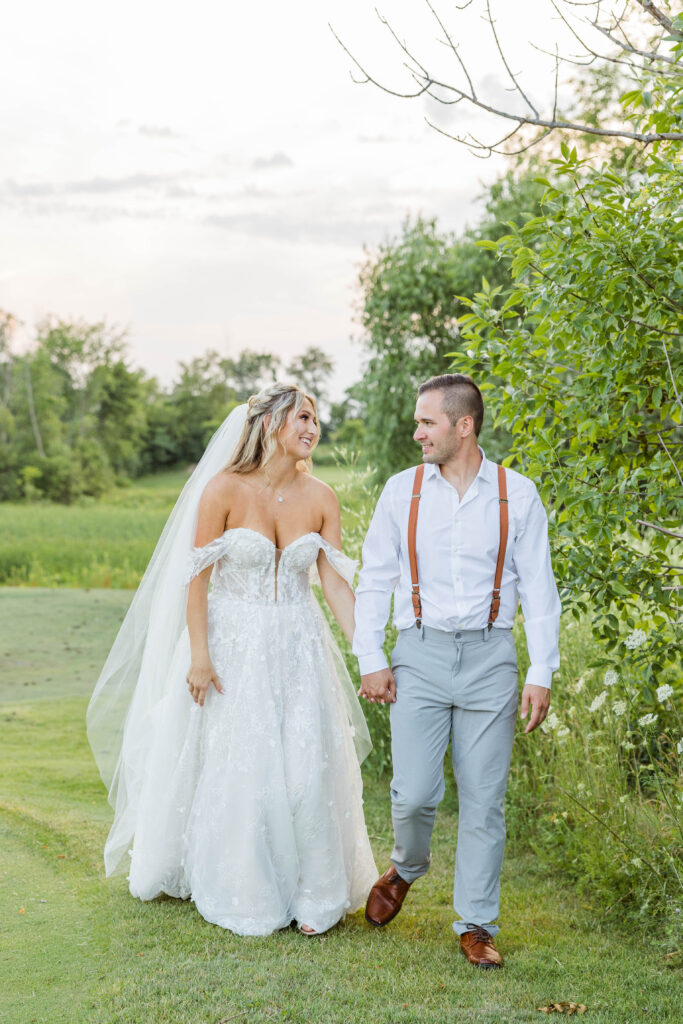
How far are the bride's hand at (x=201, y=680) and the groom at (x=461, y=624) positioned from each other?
2.42 feet

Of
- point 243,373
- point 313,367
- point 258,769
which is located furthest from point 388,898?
point 313,367

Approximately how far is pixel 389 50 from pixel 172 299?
1519 inches

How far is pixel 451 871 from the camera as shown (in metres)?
5.00

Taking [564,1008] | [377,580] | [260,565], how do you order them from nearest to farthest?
[564,1008]
[377,580]
[260,565]

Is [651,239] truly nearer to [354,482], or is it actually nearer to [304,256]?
[354,482]

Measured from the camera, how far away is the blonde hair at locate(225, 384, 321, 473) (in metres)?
4.14

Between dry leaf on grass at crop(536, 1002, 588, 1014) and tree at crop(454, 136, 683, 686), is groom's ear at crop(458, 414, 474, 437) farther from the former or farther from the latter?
dry leaf on grass at crop(536, 1002, 588, 1014)

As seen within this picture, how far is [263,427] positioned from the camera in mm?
4160

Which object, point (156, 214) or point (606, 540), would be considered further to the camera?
point (156, 214)

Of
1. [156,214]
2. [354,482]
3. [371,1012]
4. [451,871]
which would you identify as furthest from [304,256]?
[371,1012]

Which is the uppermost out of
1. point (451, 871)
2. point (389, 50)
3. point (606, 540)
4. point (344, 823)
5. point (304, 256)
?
point (304, 256)

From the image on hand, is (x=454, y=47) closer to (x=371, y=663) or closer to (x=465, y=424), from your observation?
(x=465, y=424)

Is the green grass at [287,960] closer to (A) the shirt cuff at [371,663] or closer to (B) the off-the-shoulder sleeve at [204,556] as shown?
(A) the shirt cuff at [371,663]

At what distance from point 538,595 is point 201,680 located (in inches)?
57.8
